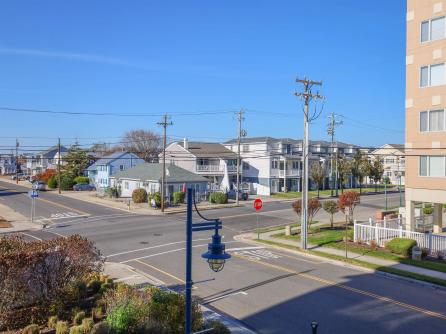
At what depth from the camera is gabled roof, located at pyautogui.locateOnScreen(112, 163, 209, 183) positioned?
183 feet

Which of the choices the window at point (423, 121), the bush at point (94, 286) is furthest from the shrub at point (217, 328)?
the window at point (423, 121)

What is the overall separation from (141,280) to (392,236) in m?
16.2

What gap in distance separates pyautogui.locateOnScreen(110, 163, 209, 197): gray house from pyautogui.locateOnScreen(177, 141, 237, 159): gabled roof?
1044 cm

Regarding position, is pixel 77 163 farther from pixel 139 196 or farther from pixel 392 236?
pixel 392 236

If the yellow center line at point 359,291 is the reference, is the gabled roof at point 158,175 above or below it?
above

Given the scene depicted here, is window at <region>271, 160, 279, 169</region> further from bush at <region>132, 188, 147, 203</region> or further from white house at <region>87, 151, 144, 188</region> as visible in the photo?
bush at <region>132, 188, 147, 203</region>

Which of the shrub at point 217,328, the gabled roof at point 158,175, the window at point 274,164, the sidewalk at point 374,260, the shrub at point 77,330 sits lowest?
the sidewalk at point 374,260

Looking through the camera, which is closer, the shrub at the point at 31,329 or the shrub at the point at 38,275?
the shrub at the point at 31,329

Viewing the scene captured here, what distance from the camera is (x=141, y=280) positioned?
18.6 meters

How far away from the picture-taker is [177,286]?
709 inches

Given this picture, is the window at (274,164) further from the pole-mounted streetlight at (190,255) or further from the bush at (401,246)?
the pole-mounted streetlight at (190,255)

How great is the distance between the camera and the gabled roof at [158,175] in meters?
55.8

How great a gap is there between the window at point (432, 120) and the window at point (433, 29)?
434 cm

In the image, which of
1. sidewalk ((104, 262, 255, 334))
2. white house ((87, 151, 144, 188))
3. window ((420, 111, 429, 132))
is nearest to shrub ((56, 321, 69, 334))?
sidewalk ((104, 262, 255, 334))
